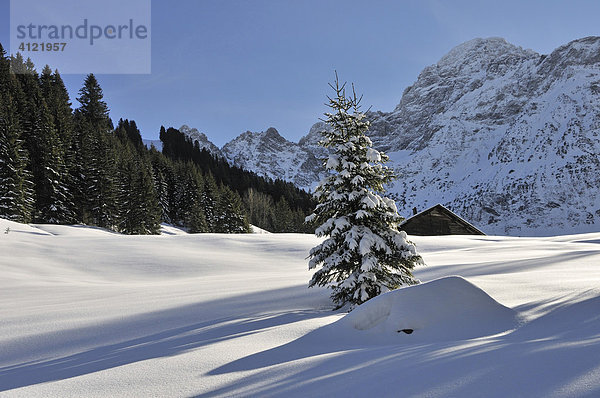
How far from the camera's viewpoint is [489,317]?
459cm

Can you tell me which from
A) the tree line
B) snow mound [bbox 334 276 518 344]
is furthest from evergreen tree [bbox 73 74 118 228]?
snow mound [bbox 334 276 518 344]

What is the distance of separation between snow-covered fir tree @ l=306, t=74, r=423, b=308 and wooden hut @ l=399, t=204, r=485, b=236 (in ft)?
96.4

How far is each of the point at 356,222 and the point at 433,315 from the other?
450 cm

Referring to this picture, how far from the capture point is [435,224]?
123 feet

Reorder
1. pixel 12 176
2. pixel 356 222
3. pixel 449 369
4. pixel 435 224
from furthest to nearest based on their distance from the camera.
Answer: pixel 435 224
pixel 12 176
pixel 356 222
pixel 449 369

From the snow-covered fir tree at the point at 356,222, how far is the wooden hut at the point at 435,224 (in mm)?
29391

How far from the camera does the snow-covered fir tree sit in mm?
8398

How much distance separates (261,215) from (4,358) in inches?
3014

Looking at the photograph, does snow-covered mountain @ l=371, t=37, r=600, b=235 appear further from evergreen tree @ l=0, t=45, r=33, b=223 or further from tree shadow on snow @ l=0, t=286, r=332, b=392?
tree shadow on snow @ l=0, t=286, r=332, b=392

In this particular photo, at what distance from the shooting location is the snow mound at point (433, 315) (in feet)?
14.5

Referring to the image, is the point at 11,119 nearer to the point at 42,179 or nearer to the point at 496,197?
the point at 42,179

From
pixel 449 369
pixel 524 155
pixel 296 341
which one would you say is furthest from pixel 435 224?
pixel 524 155

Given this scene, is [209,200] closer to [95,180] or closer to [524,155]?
[95,180]

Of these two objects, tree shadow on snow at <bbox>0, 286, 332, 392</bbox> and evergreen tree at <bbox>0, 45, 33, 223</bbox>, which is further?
evergreen tree at <bbox>0, 45, 33, 223</bbox>
